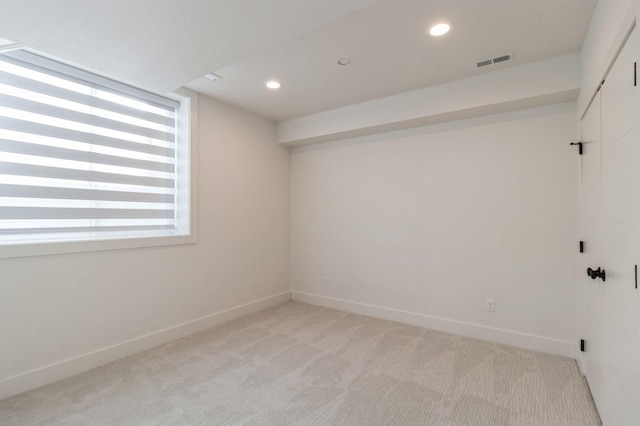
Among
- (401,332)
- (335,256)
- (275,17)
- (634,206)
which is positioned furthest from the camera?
(335,256)

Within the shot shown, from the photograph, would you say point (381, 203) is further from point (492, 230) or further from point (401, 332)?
point (401, 332)

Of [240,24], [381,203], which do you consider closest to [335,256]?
[381,203]

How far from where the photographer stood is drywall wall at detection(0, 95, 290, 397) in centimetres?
217

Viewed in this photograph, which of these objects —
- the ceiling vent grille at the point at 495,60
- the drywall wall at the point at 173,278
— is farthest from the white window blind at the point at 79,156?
the ceiling vent grille at the point at 495,60

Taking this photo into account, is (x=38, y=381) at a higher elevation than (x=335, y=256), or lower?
lower

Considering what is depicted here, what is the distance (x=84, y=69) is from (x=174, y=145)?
3.14ft

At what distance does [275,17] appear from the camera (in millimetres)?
1542

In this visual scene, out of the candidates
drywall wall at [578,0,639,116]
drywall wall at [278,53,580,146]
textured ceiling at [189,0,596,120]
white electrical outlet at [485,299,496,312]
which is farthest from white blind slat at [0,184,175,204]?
drywall wall at [578,0,639,116]

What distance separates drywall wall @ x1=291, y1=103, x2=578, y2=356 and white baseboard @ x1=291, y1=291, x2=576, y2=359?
1 cm

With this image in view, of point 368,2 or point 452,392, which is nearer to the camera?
point 368,2

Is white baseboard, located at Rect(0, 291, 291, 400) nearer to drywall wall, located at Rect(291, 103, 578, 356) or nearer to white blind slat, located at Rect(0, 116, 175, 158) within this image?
drywall wall, located at Rect(291, 103, 578, 356)

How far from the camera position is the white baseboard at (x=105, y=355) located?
6.89 feet

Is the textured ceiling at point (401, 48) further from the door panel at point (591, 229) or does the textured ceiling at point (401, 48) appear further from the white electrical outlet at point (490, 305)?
the white electrical outlet at point (490, 305)

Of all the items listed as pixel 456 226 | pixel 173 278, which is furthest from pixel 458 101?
pixel 173 278
